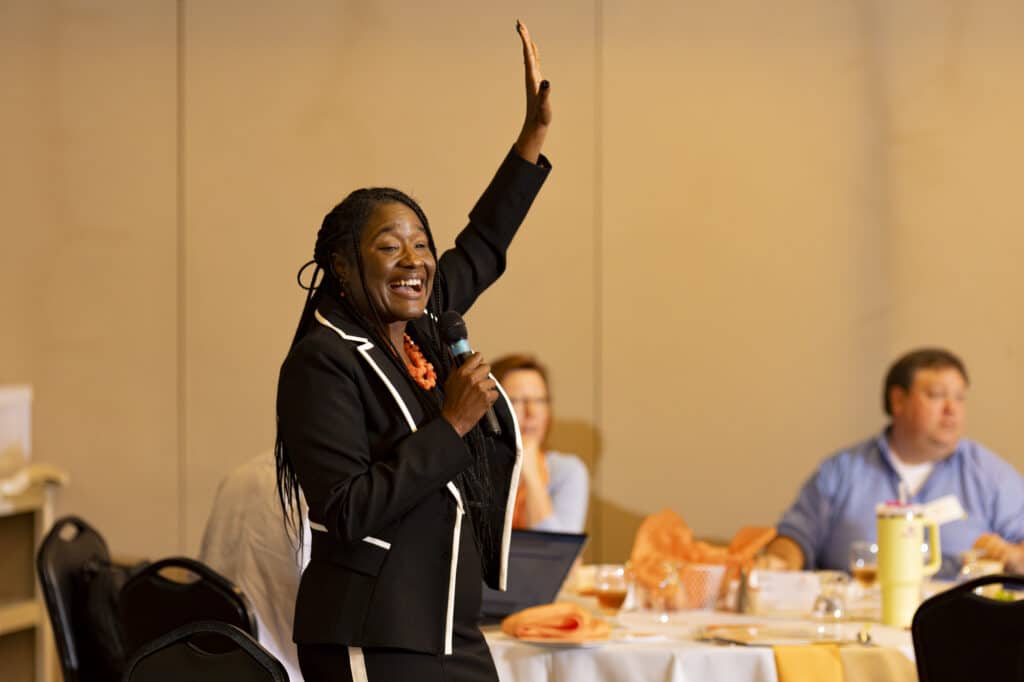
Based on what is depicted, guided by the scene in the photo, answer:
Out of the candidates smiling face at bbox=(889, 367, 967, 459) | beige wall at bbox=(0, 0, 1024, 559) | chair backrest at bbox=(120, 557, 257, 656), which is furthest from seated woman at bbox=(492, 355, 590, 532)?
chair backrest at bbox=(120, 557, 257, 656)

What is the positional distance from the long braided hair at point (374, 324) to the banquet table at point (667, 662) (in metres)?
0.68

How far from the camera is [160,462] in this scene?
4.88 metres

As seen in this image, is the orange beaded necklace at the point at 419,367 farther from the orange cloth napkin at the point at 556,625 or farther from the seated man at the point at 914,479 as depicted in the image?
the seated man at the point at 914,479

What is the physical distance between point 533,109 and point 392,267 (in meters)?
0.57

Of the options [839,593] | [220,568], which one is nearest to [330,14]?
[220,568]

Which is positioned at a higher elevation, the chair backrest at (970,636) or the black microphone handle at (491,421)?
the black microphone handle at (491,421)

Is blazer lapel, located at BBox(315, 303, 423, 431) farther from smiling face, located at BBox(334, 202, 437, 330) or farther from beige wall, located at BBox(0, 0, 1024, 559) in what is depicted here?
beige wall, located at BBox(0, 0, 1024, 559)

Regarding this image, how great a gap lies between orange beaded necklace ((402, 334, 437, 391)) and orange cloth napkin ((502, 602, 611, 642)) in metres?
0.82

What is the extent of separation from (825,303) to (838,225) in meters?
0.28

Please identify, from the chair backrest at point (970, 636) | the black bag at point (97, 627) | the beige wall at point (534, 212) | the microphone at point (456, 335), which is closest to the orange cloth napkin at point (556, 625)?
the chair backrest at point (970, 636)

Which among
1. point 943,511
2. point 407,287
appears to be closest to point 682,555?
point 943,511

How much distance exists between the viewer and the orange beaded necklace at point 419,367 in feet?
6.51

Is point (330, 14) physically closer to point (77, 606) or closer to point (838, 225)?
point (838, 225)

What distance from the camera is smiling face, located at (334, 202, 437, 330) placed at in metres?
1.93
